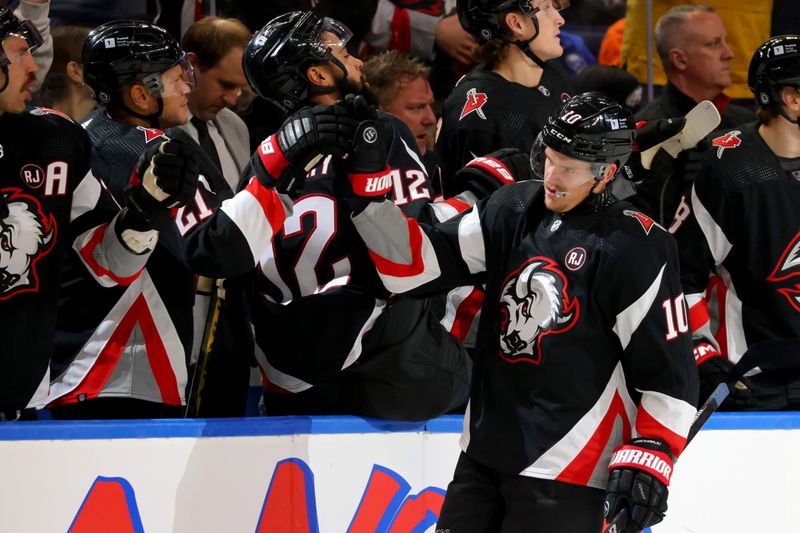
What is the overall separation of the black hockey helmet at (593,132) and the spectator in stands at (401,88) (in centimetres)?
155

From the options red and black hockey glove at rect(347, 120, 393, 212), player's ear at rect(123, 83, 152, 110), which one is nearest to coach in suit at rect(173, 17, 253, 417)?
player's ear at rect(123, 83, 152, 110)

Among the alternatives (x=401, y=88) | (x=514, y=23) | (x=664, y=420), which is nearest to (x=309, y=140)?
(x=664, y=420)

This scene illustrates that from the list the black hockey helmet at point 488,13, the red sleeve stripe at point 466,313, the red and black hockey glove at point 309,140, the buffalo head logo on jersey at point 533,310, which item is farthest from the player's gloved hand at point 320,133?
the black hockey helmet at point 488,13

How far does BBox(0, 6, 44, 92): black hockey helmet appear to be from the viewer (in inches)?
116

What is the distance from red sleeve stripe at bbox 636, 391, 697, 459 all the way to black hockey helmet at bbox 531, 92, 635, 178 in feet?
1.76

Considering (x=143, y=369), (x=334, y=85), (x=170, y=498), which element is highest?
(x=334, y=85)

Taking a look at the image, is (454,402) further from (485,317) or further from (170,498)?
(170,498)

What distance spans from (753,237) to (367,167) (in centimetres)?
149

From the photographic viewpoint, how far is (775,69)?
11.9 feet

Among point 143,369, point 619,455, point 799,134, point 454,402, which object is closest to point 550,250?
point 619,455

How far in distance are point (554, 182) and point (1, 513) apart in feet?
5.26

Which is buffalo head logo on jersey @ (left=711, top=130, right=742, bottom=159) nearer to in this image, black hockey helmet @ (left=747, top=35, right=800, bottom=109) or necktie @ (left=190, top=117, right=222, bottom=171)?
black hockey helmet @ (left=747, top=35, right=800, bottom=109)

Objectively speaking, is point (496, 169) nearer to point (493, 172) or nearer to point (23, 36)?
point (493, 172)

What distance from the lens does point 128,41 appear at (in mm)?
3154
